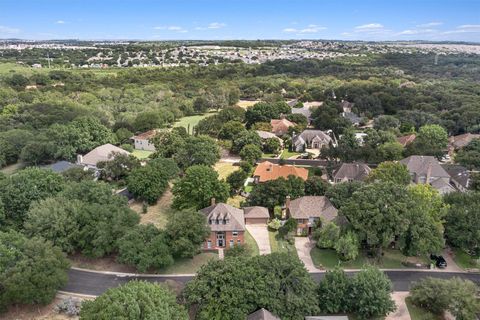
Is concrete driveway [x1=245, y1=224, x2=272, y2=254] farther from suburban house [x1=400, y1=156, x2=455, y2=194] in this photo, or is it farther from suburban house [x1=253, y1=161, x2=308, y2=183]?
suburban house [x1=400, y1=156, x2=455, y2=194]

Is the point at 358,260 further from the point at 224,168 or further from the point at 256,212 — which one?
the point at 224,168

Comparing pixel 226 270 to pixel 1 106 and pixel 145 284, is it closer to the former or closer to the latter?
pixel 145 284

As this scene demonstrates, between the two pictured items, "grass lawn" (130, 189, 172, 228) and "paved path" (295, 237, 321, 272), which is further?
"grass lawn" (130, 189, 172, 228)

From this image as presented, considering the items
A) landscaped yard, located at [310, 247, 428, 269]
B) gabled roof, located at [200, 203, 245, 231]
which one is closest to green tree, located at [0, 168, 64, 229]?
gabled roof, located at [200, 203, 245, 231]

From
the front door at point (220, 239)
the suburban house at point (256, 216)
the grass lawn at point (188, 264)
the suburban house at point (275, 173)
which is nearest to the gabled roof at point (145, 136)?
the suburban house at point (275, 173)

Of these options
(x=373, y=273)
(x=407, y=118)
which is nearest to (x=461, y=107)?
(x=407, y=118)
